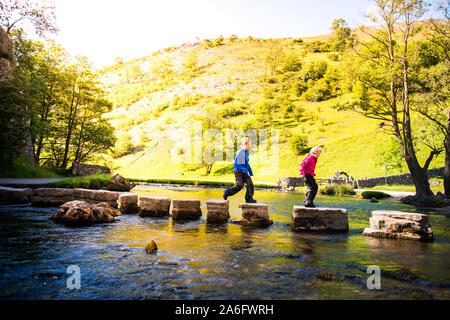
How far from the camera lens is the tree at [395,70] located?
64.3ft

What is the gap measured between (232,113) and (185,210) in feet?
230

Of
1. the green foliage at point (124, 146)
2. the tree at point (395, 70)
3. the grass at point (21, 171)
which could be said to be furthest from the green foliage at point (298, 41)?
the grass at point (21, 171)

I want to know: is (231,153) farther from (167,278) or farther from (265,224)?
(167,278)

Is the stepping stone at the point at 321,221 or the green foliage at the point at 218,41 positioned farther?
the green foliage at the point at 218,41

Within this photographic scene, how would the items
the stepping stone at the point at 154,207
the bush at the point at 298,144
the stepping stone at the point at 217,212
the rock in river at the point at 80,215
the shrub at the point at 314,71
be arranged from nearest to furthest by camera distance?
1. the rock in river at the point at 80,215
2. the stepping stone at the point at 217,212
3. the stepping stone at the point at 154,207
4. the bush at the point at 298,144
5. the shrub at the point at 314,71

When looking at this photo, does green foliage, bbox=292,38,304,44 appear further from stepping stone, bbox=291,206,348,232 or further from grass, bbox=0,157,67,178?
stepping stone, bbox=291,206,348,232

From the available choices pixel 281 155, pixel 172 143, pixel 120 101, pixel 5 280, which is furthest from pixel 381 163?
pixel 120 101

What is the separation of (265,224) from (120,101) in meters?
128

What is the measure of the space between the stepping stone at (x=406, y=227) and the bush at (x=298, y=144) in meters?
44.8

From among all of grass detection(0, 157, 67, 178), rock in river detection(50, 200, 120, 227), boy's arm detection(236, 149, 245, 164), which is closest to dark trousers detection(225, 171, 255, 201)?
boy's arm detection(236, 149, 245, 164)

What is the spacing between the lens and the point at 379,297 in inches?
155

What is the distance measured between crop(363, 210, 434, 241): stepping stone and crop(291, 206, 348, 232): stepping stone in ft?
3.35

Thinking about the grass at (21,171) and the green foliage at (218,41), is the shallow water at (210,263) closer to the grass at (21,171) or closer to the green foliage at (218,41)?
the grass at (21,171)

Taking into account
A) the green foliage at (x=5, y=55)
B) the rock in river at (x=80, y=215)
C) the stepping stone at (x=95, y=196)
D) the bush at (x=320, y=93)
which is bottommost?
the rock in river at (x=80, y=215)
